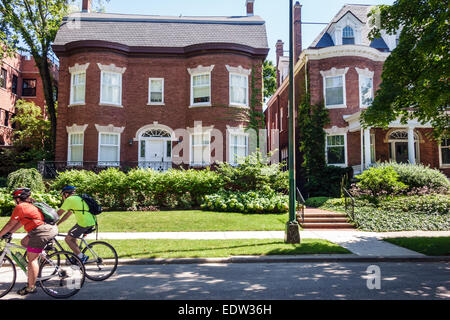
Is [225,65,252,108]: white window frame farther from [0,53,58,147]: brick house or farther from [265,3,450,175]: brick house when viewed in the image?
[0,53,58,147]: brick house

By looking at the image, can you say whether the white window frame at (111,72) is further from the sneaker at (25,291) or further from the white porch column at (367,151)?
the sneaker at (25,291)

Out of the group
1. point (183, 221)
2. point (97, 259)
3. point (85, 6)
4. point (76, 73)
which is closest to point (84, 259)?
point (97, 259)

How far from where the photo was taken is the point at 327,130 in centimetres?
2023

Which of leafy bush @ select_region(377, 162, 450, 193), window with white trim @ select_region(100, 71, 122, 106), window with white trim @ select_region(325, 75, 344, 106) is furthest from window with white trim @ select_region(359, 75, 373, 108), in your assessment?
window with white trim @ select_region(100, 71, 122, 106)

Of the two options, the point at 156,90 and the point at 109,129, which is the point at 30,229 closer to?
the point at 109,129

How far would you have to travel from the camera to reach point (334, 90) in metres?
20.5

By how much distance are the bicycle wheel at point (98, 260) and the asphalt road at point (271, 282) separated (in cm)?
16

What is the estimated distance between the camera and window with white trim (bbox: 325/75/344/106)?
20344 millimetres

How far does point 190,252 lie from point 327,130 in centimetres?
1428

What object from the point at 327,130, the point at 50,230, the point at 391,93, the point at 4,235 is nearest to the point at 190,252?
the point at 50,230

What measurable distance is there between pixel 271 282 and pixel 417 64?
7864mm

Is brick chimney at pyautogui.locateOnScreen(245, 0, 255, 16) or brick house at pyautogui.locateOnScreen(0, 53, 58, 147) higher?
brick chimney at pyautogui.locateOnScreen(245, 0, 255, 16)

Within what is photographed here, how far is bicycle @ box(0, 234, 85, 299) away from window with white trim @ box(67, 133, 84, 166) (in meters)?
14.3

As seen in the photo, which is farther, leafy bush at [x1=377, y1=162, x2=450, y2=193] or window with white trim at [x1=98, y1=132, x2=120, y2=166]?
window with white trim at [x1=98, y1=132, x2=120, y2=166]
